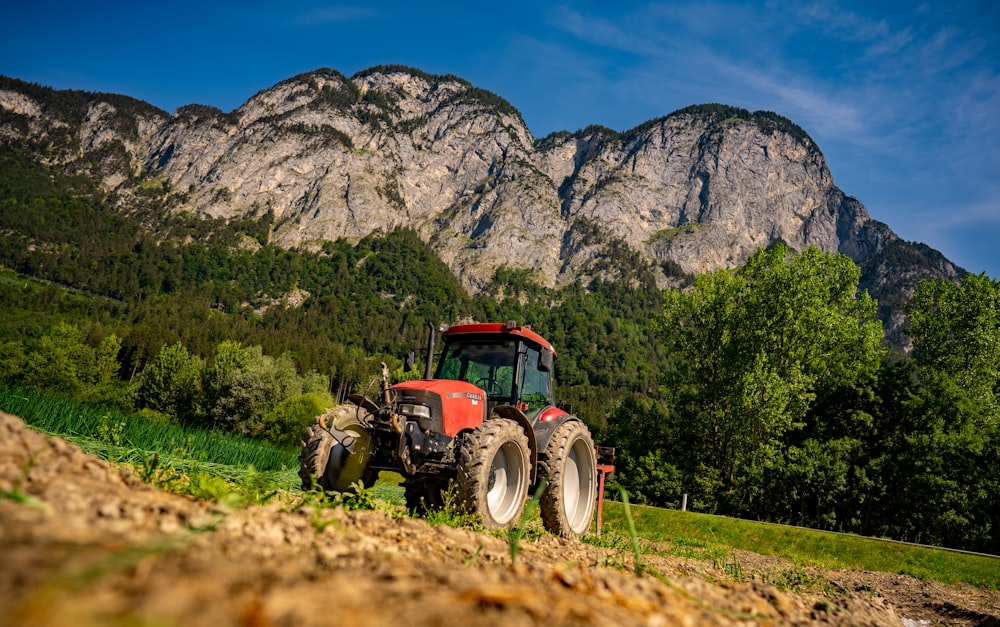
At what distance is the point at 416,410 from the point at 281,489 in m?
1.71

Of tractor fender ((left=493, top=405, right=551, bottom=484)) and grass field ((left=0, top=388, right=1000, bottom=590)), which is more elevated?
tractor fender ((left=493, top=405, right=551, bottom=484))

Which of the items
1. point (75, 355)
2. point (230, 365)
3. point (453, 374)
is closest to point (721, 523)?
point (453, 374)

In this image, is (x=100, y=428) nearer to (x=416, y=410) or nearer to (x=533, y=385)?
(x=416, y=410)

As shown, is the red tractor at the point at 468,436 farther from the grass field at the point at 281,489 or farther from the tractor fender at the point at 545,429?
the grass field at the point at 281,489

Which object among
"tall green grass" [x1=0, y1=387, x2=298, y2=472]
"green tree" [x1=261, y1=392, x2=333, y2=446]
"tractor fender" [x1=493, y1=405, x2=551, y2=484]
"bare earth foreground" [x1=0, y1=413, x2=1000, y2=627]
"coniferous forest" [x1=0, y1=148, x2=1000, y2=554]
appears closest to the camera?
"bare earth foreground" [x1=0, y1=413, x2=1000, y2=627]

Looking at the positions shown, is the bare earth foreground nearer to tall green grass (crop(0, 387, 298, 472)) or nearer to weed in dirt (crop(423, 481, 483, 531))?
weed in dirt (crop(423, 481, 483, 531))

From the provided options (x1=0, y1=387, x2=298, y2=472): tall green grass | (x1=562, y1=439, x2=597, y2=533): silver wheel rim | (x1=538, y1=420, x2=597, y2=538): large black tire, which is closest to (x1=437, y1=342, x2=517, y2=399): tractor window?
(x1=538, y1=420, x2=597, y2=538): large black tire

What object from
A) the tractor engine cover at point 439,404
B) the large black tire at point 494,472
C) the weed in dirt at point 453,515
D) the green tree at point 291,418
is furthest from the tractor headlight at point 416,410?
the green tree at point 291,418

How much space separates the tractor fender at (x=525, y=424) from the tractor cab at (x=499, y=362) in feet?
1.82

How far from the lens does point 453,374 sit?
8461 mm

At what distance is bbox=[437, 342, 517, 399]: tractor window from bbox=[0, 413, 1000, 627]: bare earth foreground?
16.6ft

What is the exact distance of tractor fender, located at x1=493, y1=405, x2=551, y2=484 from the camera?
718 cm

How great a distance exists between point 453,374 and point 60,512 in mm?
6755

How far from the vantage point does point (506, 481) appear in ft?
23.1
